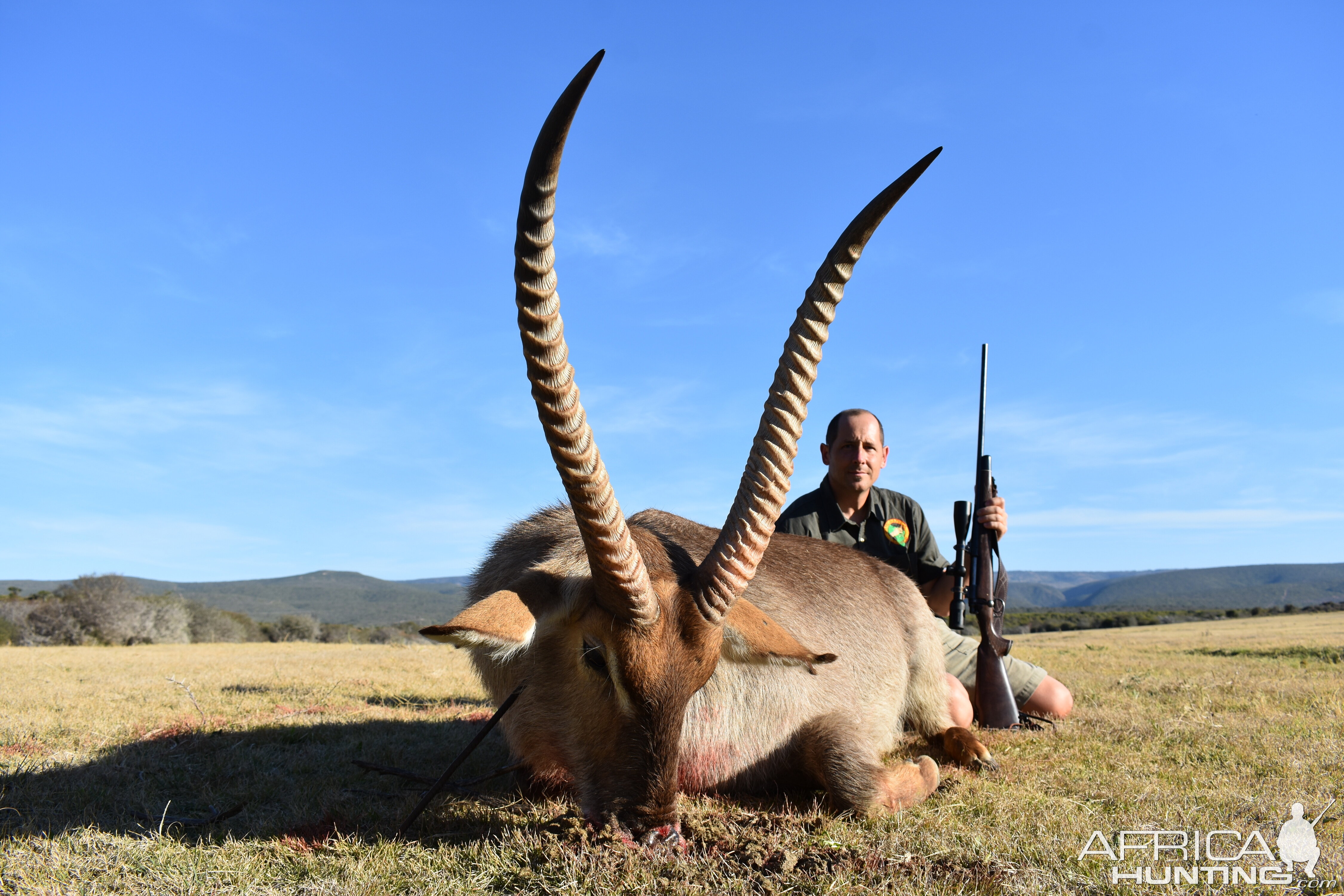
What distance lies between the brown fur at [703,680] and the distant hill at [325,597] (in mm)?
73013

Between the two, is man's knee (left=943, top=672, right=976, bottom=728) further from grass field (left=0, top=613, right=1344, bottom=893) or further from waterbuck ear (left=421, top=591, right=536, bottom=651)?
waterbuck ear (left=421, top=591, right=536, bottom=651)

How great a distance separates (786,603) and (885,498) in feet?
11.5

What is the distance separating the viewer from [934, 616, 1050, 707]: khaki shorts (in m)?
7.38

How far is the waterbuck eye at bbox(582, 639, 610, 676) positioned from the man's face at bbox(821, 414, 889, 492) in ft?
15.1

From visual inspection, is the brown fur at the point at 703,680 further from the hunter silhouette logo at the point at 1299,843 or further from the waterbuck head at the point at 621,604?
the hunter silhouette logo at the point at 1299,843

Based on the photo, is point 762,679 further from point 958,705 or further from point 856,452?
point 856,452

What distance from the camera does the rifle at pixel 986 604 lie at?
6711mm

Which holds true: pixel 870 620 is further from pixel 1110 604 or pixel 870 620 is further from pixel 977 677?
pixel 1110 604

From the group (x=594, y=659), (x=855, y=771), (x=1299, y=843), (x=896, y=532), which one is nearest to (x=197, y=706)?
(x=594, y=659)

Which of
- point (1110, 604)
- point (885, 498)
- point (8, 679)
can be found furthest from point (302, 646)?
point (1110, 604)

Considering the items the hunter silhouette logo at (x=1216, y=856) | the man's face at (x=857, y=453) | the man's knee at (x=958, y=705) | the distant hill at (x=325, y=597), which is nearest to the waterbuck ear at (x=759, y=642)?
the hunter silhouette logo at (x=1216, y=856)

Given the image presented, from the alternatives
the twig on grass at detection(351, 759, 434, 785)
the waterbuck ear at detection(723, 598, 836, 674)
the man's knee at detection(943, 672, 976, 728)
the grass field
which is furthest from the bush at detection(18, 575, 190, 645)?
the waterbuck ear at detection(723, 598, 836, 674)

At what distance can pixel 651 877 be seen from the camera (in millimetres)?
3342

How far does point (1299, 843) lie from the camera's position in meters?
3.75
